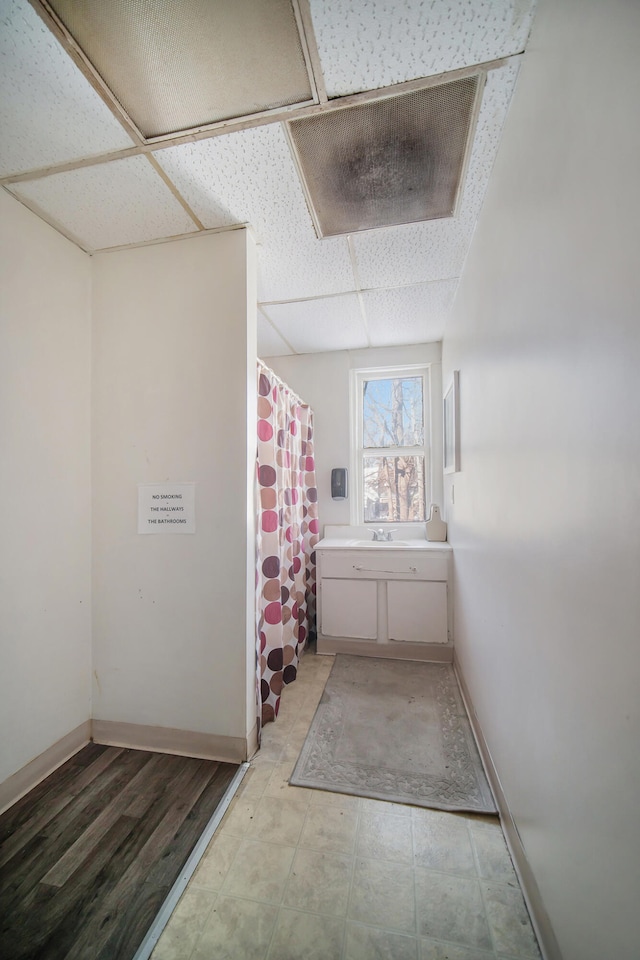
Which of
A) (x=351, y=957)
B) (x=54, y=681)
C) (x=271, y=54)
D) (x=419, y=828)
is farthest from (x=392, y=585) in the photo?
(x=271, y=54)

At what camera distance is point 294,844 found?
117 centimetres

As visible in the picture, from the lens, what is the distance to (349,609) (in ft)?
8.29

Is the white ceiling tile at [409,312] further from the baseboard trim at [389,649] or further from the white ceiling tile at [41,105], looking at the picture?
the baseboard trim at [389,649]

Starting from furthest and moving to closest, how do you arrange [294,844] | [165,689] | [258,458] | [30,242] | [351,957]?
1. [258,458]
2. [165,689]
3. [30,242]
4. [294,844]
5. [351,957]

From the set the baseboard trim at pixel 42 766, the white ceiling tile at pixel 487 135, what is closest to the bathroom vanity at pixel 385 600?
the baseboard trim at pixel 42 766

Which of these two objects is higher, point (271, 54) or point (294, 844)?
point (271, 54)

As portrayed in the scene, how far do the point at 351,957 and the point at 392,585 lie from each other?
5.62ft

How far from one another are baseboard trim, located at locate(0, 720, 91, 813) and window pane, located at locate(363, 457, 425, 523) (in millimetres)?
2299

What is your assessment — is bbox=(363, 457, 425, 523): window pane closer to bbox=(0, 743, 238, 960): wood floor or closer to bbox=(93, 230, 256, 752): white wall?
bbox=(93, 230, 256, 752): white wall

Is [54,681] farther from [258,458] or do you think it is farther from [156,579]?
[258,458]

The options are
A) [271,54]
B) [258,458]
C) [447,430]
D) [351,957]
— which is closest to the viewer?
[351,957]

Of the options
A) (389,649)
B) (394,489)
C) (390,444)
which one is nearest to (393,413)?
(390,444)

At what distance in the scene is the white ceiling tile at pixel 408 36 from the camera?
0.90 m

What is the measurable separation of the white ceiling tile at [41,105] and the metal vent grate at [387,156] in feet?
2.08
